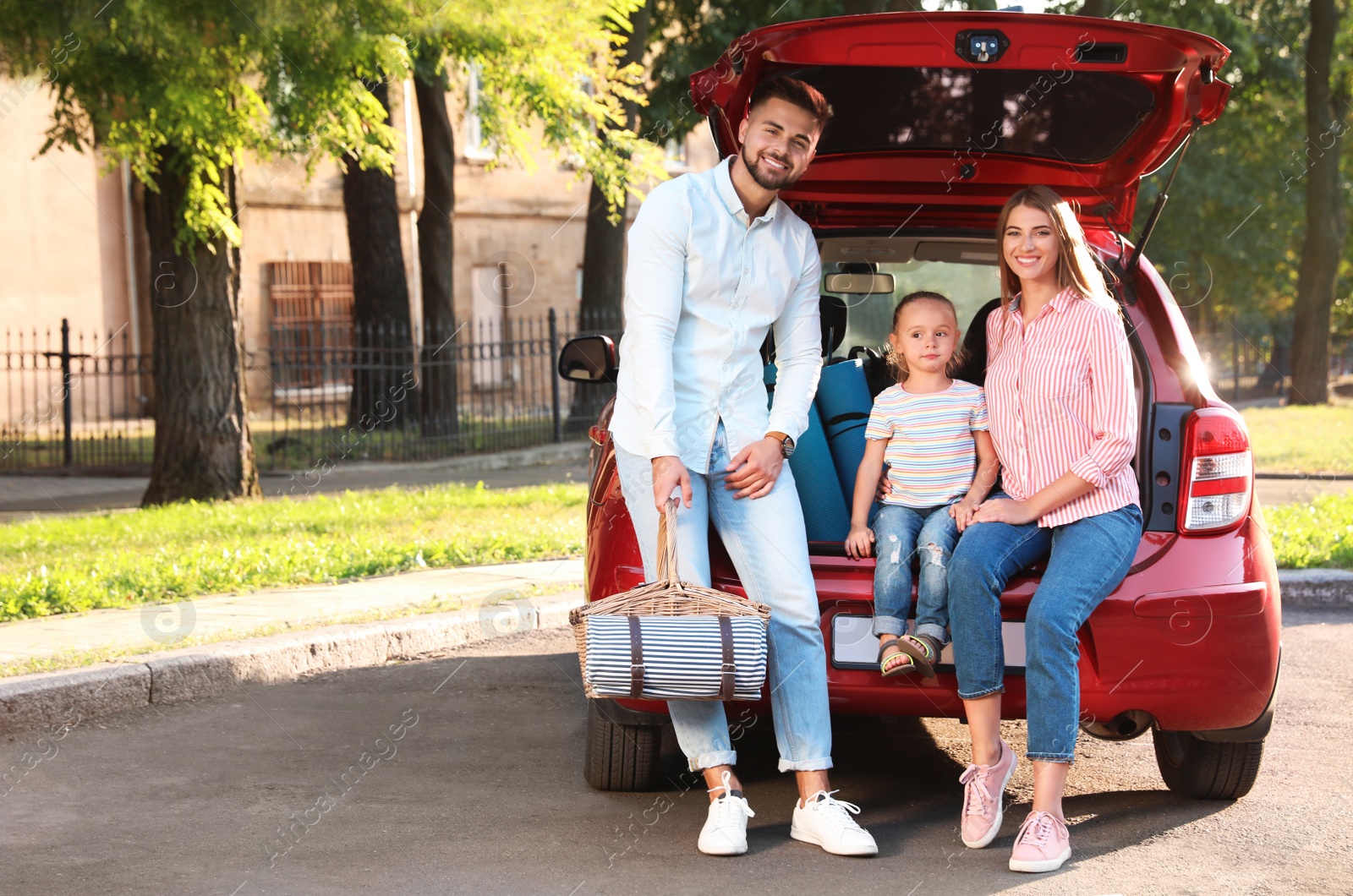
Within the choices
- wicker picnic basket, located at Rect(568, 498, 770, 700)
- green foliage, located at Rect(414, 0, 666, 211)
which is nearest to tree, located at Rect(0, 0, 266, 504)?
green foliage, located at Rect(414, 0, 666, 211)

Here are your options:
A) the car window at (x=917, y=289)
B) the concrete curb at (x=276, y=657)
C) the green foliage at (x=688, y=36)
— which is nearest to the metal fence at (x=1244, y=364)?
the green foliage at (x=688, y=36)

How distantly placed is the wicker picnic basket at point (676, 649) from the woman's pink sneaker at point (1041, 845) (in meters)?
0.79

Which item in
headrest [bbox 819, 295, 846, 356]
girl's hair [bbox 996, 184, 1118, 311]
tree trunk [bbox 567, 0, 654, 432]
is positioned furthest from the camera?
tree trunk [bbox 567, 0, 654, 432]

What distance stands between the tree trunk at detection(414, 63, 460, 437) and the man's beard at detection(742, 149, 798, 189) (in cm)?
1319

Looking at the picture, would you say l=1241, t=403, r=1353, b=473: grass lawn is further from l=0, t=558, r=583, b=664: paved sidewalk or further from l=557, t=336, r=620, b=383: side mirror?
l=557, t=336, r=620, b=383: side mirror

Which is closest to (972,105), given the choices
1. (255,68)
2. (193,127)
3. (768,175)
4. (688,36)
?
(768,175)

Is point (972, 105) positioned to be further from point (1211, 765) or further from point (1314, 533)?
point (1314, 533)

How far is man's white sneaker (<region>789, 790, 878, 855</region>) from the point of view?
3.78 metres

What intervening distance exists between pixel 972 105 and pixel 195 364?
311 inches

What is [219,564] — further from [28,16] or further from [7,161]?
[7,161]

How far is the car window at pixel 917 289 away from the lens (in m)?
5.46

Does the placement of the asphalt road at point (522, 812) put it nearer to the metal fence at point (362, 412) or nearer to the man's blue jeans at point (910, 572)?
the man's blue jeans at point (910, 572)

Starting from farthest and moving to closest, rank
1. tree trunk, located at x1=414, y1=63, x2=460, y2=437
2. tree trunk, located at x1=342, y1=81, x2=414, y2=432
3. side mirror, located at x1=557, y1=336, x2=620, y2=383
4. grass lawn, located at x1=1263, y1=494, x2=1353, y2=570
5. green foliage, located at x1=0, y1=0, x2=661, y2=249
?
tree trunk, located at x1=414, y1=63, x2=460, y2=437 < tree trunk, located at x1=342, y1=81, x2=414, y2=432 < green foliage, located at x1=0, y1=0, x2=661, y2=249 < grass lawn, located at x1=1263, y1=494, x2=1353, y2=570 < side mirror, located at x1=557, y1=336, x2=620, y2=383

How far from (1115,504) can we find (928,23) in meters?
1.38
